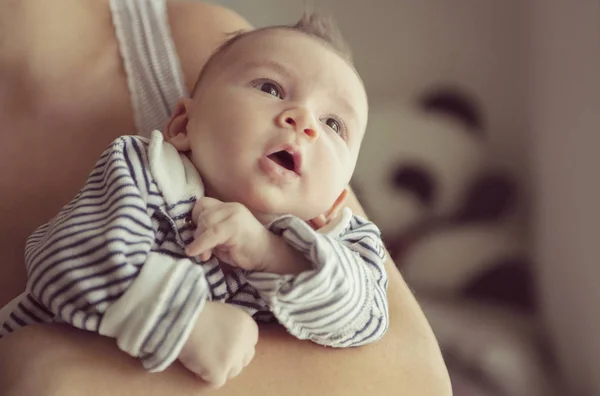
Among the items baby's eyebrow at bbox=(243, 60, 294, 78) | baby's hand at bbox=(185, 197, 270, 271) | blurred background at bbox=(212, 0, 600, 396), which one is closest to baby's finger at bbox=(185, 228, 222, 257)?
baby's hand at bbox=(185, 197, 270, 271)

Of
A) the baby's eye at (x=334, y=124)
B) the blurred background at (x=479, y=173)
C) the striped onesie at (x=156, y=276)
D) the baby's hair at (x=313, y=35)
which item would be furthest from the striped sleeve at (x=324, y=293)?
the blurred background at (x=479, y=173)

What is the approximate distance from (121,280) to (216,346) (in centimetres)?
9

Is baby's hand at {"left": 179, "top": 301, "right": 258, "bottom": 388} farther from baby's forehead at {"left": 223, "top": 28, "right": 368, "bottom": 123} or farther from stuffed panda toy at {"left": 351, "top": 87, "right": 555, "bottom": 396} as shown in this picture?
stuffed panda toy at {"left": 351, "top": 87, "right": 555, "bottom": 396}

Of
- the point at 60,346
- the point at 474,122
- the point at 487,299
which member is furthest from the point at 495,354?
the point at 60,346

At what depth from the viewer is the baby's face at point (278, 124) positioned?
2.03 ft

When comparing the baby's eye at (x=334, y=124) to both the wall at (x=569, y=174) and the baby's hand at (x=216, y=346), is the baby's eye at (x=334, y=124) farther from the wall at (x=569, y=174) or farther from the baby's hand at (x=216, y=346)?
the wall at (x=569, y=174)

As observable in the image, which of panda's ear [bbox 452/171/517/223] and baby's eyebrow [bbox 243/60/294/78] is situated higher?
baby's eyebrow [bbox 243/60/294/78]

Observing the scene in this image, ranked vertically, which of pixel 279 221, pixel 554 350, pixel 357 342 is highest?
pixel 279 221

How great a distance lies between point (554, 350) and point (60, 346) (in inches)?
41.0

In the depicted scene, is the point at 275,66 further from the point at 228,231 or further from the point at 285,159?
the point at 228,231

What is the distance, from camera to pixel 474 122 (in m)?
1.36

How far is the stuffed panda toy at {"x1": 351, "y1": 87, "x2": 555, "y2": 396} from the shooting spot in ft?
4.39

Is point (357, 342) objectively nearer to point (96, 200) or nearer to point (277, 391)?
point (277, 391)

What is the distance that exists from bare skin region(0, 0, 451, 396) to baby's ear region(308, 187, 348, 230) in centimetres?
12
